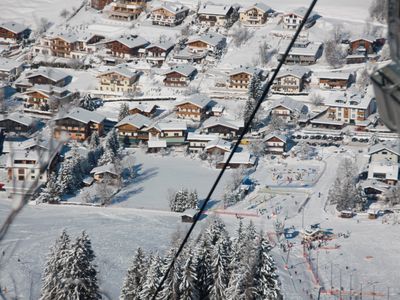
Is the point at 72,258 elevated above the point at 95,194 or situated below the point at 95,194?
above

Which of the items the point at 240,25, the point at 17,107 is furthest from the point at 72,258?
the point at 240,25

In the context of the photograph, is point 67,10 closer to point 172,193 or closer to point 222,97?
point 222,97

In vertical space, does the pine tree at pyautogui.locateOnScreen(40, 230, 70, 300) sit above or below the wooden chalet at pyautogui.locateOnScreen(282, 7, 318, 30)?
above

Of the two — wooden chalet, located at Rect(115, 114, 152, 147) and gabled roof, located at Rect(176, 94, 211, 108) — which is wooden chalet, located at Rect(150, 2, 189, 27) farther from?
wooden chalet, located at Rect(115, 114, 152, 147)

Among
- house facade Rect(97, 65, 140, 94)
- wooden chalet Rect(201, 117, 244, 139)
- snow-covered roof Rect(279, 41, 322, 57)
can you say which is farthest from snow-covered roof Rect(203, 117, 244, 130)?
snow-covered roof Rect(279, 41, 322, 57)

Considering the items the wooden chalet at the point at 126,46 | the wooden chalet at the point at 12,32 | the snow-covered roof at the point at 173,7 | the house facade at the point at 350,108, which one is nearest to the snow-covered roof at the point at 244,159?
the house facade at the point at 350,108

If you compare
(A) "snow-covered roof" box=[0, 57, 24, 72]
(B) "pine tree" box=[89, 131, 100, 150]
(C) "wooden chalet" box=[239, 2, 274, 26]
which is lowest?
(B) "pine tree" box=[89, 131, 100, 150]
